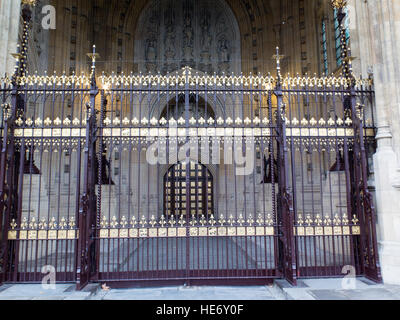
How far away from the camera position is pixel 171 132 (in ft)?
23.6

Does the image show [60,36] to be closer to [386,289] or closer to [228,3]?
[228,3]

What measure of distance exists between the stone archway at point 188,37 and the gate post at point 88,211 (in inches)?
457

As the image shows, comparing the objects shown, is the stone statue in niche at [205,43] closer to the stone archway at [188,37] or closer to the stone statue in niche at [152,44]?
the stone archway at [188,37]

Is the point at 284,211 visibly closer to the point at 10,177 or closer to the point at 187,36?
the point at 10,177

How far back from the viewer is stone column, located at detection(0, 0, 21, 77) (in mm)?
7520

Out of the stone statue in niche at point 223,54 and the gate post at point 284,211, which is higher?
the stone statue in niche at point 223,54

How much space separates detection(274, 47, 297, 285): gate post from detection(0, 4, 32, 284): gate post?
549 cm

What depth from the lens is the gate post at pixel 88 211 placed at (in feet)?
20.9

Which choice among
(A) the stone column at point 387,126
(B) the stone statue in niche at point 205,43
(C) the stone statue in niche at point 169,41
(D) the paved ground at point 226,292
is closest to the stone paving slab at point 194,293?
(D) the paved ground at point 226,292

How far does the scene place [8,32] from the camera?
763cm

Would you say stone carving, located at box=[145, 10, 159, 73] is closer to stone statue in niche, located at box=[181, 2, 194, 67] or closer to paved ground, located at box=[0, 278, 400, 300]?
stone statue in niche, located at box=[181, 2, 194, 67]

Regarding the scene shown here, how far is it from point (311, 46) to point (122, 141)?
11.9m

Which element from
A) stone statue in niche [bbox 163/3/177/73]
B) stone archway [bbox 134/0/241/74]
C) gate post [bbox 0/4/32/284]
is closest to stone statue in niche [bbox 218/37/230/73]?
stone archway [bbox 134/0/241/74]

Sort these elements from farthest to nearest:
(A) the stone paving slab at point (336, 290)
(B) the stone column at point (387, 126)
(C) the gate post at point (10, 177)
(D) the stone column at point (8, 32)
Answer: (D) the stone column at point (8, 32)
(B) the stone column at point (387, 126)
(C) the gate post at point (10, 177)
(A) the stone paving slab at point (336, 290)
